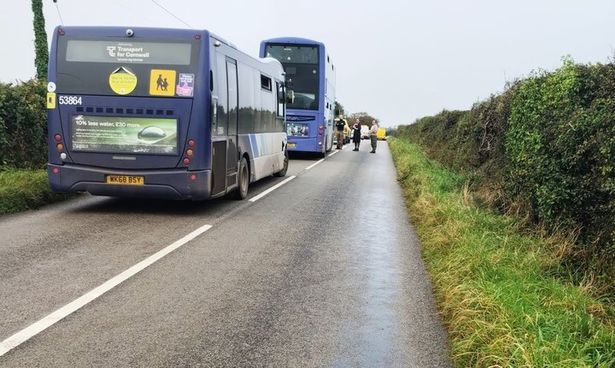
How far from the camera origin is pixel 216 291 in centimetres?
557

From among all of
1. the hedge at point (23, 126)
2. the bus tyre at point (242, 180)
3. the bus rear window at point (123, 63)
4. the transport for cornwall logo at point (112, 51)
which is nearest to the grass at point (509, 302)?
the bus tyre at point (242, 180)

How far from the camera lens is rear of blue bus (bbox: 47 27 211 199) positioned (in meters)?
9.31

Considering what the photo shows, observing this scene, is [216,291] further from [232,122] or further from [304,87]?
[304,87]

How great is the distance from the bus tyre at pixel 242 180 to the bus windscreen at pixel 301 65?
1201 centimetres

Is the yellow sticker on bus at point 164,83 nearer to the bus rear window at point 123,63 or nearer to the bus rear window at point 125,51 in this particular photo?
the bus rear window at point 123,63

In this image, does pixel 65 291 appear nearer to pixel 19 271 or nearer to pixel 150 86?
pixel 19 271

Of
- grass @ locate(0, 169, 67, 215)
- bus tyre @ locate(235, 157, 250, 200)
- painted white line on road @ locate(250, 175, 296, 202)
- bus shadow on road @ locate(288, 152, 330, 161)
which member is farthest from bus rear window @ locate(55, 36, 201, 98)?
bus shadow on road @ locate(288, 152, 330, 161)

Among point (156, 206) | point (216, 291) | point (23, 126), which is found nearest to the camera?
point (216, 291)

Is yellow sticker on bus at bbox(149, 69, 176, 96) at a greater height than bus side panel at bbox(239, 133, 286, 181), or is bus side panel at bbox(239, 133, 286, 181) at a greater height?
yellow sticker on bus at bbox(149, 69, 176, 96)

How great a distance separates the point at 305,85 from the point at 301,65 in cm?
85

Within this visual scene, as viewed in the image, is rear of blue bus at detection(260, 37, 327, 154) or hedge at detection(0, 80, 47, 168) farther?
rear of blue bus at detection(260, 37, 327, 154)

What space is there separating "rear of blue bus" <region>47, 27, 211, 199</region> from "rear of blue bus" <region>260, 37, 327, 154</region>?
14182 millimetres

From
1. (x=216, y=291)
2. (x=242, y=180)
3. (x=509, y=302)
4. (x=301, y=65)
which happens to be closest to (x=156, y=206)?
(x=242, y=180)

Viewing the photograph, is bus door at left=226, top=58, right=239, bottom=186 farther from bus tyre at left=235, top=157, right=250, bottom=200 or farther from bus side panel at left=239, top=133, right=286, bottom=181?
bus side panel at left=239, top=133, right=286, bottom=181
